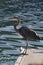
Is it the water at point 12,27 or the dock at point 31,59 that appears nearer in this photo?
the dock at point 31,59

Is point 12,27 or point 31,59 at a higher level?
point 31,59

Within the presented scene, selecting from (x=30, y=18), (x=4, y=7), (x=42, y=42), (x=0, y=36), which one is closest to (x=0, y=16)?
(x=30, y=18)

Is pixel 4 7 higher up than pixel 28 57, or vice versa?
pixel 28 57

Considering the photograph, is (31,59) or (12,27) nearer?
(31,59)

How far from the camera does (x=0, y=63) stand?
1410cm

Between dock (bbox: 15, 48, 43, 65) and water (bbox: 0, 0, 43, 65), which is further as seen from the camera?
water (bbox: 0, 0, 43, 65)

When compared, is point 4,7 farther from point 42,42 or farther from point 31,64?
point 31,64

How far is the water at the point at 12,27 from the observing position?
621 inches

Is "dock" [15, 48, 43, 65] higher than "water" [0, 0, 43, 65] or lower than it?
higher

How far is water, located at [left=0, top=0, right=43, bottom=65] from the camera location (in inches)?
621

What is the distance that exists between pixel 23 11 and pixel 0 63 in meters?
16.2

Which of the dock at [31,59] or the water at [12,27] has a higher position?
the dock at [31,59]

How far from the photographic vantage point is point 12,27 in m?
22.2

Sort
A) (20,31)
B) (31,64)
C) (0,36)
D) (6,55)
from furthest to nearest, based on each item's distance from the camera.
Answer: (0,36) < (6,55) < (20,31) < (31,64)
